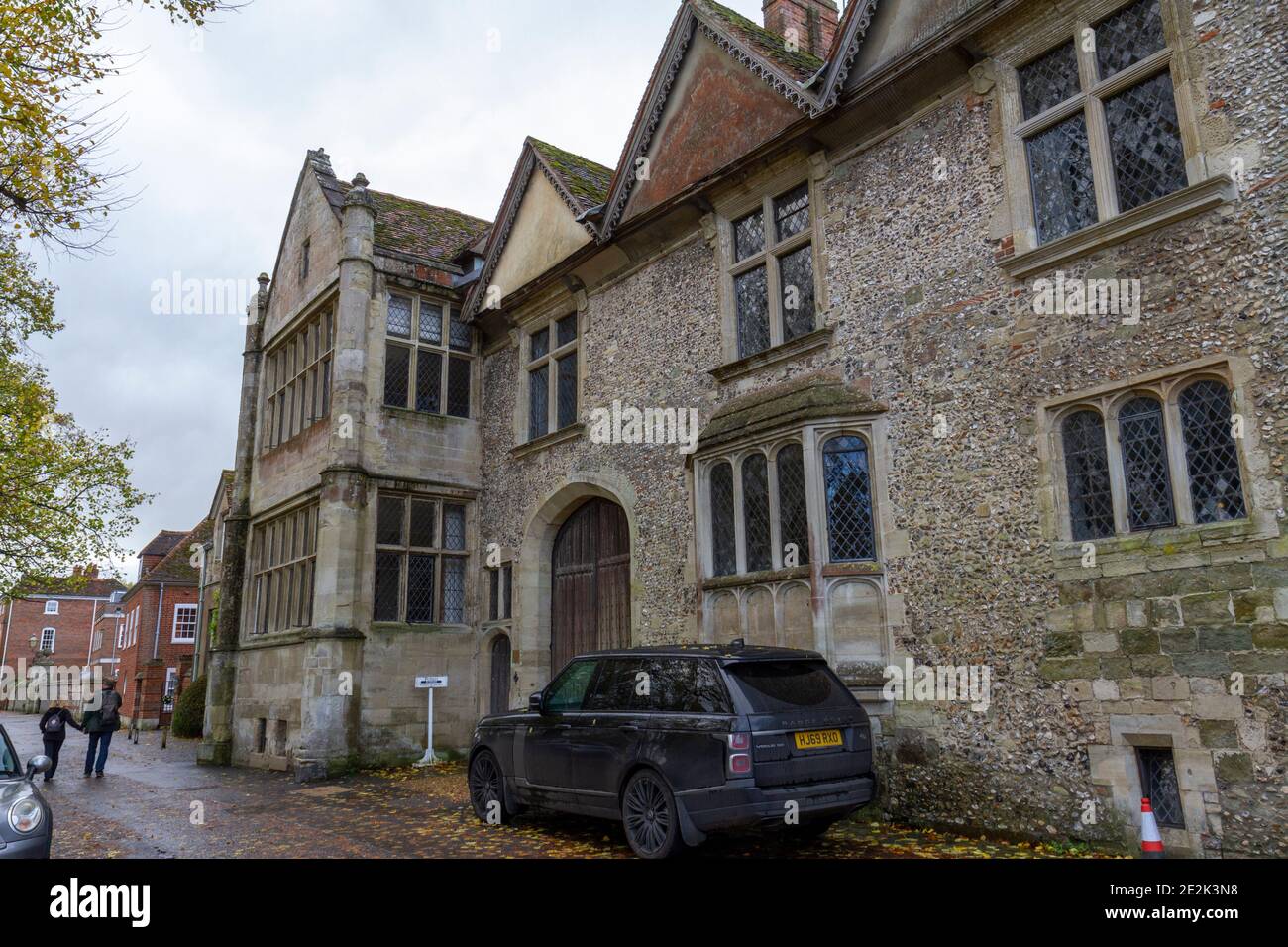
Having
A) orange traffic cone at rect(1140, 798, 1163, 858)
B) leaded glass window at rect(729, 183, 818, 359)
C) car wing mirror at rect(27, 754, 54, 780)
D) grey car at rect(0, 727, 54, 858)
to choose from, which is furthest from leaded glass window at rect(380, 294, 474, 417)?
orange traffic cone at rect(1140, 798, 1163, 858)

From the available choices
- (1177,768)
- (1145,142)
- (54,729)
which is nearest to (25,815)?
(1177,768)

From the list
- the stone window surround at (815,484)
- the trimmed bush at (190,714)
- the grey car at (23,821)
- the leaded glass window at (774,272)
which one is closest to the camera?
the grey car at (23,821)

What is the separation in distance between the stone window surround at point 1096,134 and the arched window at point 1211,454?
157 centimetres

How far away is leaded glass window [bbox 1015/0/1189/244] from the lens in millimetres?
7996

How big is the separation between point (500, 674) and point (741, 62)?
10803 mm

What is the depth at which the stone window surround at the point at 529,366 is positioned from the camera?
1499 centimetres

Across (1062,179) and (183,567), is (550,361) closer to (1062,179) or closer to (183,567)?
(1062,179)

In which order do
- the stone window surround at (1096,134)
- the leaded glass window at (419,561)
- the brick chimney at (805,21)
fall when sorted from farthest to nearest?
the leaded glass window at (419,561) < the brick chimney at (805,21) < the stone window surround at (1096,134)

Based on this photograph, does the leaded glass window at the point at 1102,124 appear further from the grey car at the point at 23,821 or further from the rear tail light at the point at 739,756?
the grey car at the point at 23,821

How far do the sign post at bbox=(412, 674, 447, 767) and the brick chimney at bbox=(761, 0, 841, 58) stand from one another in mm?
12195

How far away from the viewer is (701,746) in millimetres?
7012

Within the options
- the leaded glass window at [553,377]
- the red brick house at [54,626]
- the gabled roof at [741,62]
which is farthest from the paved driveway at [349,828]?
the red brick house at [54,626]

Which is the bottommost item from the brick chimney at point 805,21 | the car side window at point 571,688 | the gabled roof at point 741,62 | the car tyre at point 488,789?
the car tyre at point 488,789
